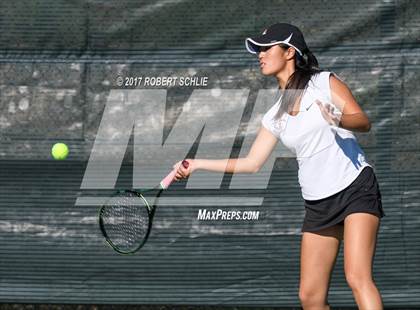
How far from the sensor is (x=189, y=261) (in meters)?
5.83

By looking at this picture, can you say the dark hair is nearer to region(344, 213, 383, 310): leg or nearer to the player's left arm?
the player's left arm

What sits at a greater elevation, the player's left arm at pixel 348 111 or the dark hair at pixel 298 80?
the dark hair at pixel 298 80

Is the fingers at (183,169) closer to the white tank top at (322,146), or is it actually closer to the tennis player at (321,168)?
the tennis player at (321,168)

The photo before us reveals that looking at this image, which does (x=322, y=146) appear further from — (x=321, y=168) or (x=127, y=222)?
(x=127, y=222)

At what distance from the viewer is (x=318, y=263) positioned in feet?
14.7

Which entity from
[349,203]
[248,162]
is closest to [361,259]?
[349,203]

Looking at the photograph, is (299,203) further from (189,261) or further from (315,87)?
(315,87)

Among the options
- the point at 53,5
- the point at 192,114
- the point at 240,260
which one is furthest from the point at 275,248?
the point at 53,5

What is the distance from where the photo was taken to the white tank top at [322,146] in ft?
14.4

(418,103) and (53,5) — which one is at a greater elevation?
(53,5)

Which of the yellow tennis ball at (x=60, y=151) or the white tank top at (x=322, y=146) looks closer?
the white tank top at (x=322, y=146)

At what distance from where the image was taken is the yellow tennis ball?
18.8 ft

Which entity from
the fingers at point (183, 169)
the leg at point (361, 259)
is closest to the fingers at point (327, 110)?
the leg at point (361, 259)

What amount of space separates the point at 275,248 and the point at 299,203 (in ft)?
1.00
